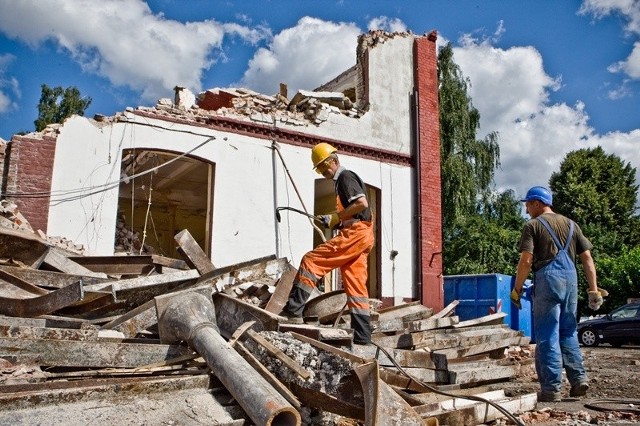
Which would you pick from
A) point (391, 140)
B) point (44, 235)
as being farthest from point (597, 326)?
point (44, 235)

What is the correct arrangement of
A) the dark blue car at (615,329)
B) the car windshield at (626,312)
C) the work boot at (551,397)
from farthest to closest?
1. the car windshield at (626,312)
2. the dark blue car at (615,329)
3. the work boot at (551,397)

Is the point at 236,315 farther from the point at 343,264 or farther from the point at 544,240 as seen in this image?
the point at 544,240

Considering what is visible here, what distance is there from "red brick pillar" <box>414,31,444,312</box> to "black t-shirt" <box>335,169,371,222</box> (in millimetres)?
7748

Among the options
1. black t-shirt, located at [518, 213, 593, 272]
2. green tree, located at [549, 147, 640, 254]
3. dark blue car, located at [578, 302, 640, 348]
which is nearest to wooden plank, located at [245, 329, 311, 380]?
black t-shirt, located at [518, 213, 593, 272]

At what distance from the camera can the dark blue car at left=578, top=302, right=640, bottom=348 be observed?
16.0 meters

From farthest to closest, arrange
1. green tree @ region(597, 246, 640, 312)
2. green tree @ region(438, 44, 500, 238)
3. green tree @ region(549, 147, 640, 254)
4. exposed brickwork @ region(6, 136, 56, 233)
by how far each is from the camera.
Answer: green tree @ region(549, 147, 640, 254)
green tree @ region(597, 246, 640, 312)
green tree @ region(438, 44, 500, 238)
exposed brickwork @ region(6, 136, 56, 233)

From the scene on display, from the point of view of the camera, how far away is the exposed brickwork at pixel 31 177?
8.88m

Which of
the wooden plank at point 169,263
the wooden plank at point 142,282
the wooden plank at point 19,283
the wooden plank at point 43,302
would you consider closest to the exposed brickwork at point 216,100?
the wooden plank at point 169,263

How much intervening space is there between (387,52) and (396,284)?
5485 millimetres

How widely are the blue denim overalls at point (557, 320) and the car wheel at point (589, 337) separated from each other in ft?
43.3

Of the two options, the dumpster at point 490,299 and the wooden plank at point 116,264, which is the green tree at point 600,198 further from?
the wooden plank at point 116,264

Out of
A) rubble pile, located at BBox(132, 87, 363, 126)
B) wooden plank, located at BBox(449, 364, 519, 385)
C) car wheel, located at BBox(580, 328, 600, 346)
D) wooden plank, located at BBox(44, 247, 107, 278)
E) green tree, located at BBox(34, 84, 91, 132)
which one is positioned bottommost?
car wheel, located at BBox(580, 328, 600, 346)

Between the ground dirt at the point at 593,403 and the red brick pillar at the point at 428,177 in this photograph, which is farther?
the red brick pillar at the point at 428,177

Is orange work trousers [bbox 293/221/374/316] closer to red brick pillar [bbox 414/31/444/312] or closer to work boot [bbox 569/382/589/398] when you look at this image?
work boot [bbox 569/382/589/398]
